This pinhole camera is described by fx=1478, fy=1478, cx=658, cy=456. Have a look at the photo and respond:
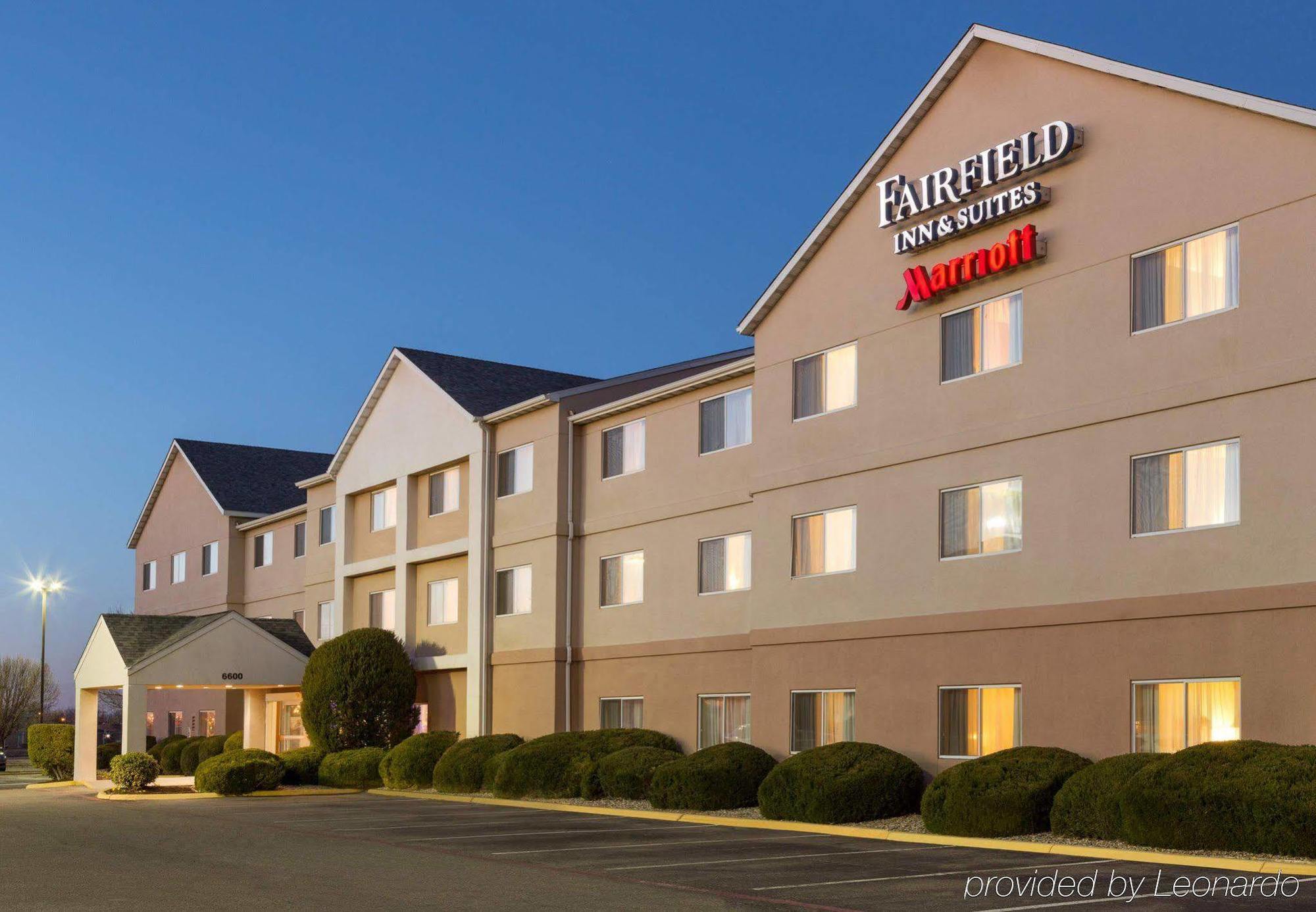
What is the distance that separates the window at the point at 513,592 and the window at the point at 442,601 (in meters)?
2.40

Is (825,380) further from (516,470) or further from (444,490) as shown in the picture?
(444,490)

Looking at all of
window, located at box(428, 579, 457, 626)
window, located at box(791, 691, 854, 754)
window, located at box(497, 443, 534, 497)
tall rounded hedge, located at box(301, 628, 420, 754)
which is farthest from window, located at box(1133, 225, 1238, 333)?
tall rounded hedge, located at box(301, 628, 420, 754)

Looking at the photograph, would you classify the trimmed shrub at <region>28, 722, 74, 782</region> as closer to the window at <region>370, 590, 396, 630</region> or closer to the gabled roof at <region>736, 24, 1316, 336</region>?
the window at <region>370, 590, 396, 630</region>

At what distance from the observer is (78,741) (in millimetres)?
45406

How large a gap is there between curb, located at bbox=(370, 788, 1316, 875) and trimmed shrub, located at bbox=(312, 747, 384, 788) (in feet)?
20.7

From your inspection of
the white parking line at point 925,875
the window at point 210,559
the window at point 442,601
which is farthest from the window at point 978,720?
the window at point 210,559

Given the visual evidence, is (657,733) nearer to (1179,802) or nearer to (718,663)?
(718,663)

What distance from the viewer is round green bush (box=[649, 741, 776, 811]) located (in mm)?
26734

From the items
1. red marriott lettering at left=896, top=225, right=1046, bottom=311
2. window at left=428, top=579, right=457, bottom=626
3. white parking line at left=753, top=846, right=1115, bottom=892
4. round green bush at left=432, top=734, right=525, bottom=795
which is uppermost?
red marriott lettering at left=896, top=225, right=1046, bottom=311

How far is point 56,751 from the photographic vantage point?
4894 cm

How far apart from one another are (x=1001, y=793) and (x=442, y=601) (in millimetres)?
23710

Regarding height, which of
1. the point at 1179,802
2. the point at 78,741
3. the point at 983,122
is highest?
the point at 983,122

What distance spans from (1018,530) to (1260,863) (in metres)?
8.29

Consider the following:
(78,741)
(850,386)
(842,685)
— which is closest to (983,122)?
(850,386)
